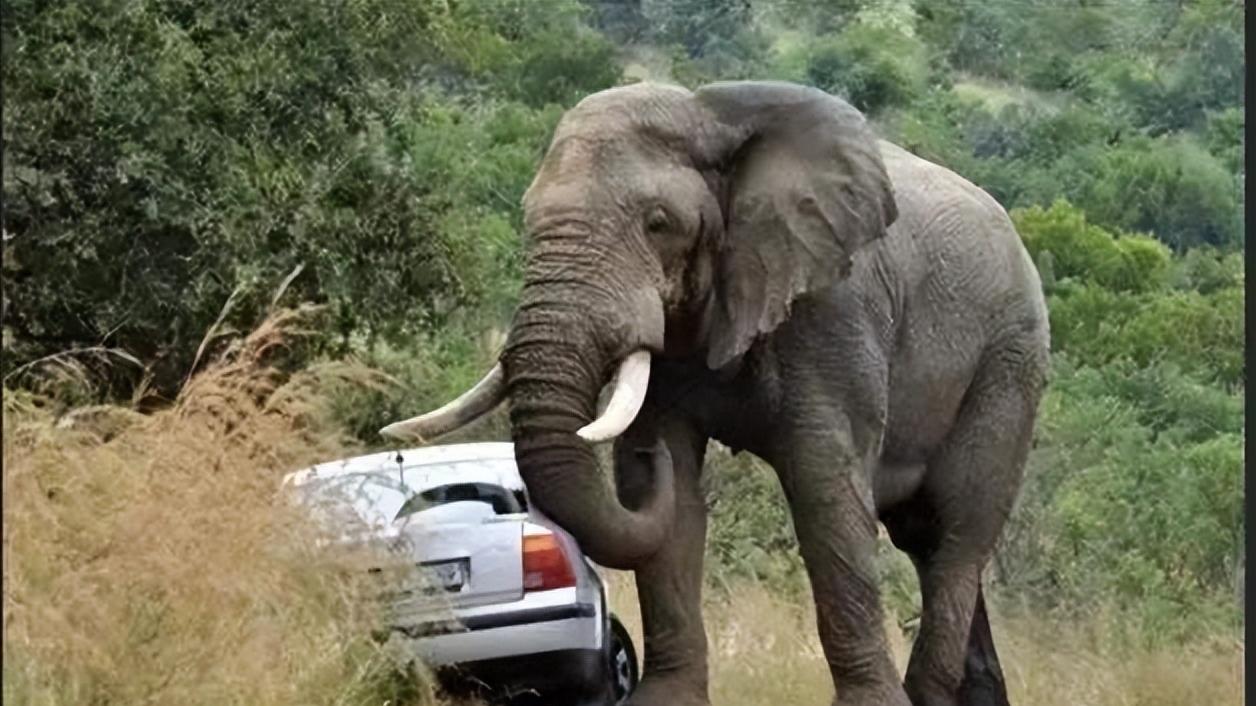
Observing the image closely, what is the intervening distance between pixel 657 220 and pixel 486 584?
4.53ft

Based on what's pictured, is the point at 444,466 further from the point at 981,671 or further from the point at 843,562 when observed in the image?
the point at 843,562

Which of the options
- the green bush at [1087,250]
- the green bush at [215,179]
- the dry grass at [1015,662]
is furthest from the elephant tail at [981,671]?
the green bush at [1087,250]

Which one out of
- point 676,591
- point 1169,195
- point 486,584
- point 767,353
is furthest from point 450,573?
point 1169,195

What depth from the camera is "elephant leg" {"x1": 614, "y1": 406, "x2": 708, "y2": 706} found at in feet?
13.8

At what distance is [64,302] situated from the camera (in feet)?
20.9

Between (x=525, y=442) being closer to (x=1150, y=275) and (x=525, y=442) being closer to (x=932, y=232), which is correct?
(x=932, y=232)

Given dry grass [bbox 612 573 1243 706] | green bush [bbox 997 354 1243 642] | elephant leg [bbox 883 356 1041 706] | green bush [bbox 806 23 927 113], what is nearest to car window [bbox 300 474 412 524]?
dry grass [bbox 612 573 1243 706]

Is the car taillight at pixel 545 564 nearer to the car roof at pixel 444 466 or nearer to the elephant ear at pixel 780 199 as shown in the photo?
the car roof at pixel 444 466

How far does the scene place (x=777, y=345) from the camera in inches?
163

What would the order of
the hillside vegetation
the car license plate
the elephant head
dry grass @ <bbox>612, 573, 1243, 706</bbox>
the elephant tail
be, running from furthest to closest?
dry grass @ <bbox>612, 573, 1243, 706</bbox>, the car license plate, the elephant tail, the hillside vegetation, the elephant head

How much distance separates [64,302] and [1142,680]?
2793 millimetres

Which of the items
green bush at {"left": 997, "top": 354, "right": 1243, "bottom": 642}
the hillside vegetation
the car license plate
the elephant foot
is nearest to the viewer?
the elephant foot

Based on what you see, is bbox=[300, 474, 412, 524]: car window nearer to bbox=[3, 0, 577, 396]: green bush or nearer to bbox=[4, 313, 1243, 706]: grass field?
bbox=[4, 313, 1243, 706]: grass field

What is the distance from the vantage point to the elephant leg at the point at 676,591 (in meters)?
4.20
